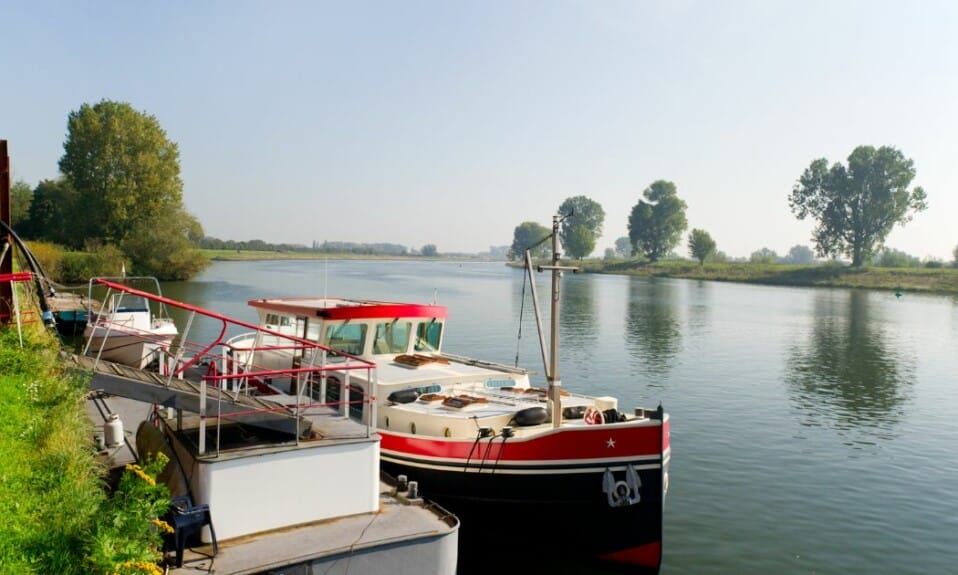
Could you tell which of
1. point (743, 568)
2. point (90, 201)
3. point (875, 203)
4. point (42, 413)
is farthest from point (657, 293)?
point (42, 413)

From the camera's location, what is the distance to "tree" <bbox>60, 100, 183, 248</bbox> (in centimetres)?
6838

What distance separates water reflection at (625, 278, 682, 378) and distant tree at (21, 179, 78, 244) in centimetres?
5612

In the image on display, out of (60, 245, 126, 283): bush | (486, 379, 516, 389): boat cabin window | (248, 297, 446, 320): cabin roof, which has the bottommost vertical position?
(486, 379, 516, 389): boat cabin window

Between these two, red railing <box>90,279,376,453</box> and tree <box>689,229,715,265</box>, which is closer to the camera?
red railing <box>90,279,376,453</box>

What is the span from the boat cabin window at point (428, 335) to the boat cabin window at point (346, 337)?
1560mm

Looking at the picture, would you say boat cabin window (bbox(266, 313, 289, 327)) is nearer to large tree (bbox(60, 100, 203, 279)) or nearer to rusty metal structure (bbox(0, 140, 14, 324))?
rusty metal structure (bbox(0, 140, 14, 324))

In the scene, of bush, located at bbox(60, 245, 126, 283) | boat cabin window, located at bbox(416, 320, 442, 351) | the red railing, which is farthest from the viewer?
bush, located at bbox(60, 245, 126, 283)

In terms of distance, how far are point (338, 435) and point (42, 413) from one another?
A: 15.0 feet

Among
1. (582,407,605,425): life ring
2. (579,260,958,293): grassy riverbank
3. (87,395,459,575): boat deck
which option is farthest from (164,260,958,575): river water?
(579,260,958,293): grassy riverbank

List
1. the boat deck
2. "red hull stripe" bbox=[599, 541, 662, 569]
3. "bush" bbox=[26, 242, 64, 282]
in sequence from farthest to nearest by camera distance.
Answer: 1. "bush" bbox=[26, 242, 64, 282]
2. "red hull stripe" bbox=[599, 541, 662, 569]
3. the boat deck

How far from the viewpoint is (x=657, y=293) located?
8475 centimetres

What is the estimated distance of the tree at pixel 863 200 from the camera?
107250 mm

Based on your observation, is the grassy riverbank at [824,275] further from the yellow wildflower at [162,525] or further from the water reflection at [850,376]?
the yellow wildflower at [162,525]

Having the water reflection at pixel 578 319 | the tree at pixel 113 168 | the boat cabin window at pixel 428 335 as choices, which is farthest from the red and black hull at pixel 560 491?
the tree at pixel 113 168
